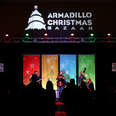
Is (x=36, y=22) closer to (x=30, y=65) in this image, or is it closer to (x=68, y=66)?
(x=30, y=65)

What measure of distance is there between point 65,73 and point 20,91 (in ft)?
22.6

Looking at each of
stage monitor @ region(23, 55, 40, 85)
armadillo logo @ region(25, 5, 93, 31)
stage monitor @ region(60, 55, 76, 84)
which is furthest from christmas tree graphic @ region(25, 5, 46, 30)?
stage monitor @ region(60, 55, 76, 84)

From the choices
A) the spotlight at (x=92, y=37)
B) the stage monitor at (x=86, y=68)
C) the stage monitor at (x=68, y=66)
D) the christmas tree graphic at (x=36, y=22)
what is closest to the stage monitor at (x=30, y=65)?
the stage monitor at (x=68, y=66)

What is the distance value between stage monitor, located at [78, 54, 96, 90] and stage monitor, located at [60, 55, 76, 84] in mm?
291

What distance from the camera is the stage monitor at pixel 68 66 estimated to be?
11.4m

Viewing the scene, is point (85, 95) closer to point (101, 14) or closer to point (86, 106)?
point (86, 106)

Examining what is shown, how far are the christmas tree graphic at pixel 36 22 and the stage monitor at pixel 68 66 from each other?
2.00 meters

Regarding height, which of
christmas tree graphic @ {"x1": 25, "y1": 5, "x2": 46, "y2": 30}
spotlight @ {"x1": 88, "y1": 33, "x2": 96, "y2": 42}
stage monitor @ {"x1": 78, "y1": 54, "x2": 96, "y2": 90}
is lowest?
stage monitor @ {"x1": 78, "y1": 54, "x2": 96, "y2": 90}

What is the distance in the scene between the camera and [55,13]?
1203 centimetres

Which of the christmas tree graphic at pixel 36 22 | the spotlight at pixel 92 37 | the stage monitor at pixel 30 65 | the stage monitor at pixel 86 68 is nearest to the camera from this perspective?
the spotlight at pixel 92 37

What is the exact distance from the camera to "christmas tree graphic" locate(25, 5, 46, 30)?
12.0 metres

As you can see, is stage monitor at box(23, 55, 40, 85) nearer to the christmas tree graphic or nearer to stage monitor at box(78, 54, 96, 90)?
the christmas tree graphic

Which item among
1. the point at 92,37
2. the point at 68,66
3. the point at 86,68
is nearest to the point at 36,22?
the point at 68,66

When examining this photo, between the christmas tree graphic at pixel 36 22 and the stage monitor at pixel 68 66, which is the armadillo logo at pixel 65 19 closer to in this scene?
the christmas tree graphic at pixel 36 22
